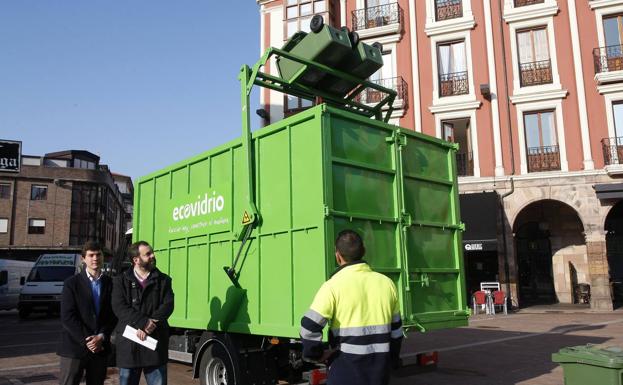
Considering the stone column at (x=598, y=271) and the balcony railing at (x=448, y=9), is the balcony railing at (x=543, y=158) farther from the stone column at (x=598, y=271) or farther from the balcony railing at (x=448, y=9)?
the balcony railing at (x=448, y=9)

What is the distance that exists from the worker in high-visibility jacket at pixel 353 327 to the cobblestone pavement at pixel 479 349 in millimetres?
2589

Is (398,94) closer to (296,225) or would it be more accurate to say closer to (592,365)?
(296,225)

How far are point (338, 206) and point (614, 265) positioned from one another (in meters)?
20.4

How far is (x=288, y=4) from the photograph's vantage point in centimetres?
2545

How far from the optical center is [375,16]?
2394cm

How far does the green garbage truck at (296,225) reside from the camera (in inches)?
211

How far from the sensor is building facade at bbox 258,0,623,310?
1978cm

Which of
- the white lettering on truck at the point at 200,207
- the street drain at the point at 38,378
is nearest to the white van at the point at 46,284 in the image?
the street drain at the point at 38,378

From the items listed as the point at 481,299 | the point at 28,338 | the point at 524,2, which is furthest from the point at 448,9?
the point at 28,338

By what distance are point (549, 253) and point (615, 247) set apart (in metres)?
2.56

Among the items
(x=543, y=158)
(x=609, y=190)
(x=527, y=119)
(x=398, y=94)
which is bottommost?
(x=609, y=190)

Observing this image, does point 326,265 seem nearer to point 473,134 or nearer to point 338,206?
point 338,206

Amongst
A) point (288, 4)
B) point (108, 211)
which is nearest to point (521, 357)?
point (288, 4)

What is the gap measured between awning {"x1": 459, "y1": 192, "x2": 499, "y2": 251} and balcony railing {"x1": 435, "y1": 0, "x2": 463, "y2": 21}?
26.1 feet
